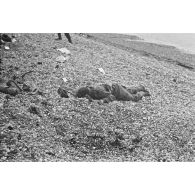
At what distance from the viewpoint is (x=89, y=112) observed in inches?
223

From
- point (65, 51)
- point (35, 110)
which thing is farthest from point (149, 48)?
point (35, 110)

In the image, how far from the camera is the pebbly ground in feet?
17.8

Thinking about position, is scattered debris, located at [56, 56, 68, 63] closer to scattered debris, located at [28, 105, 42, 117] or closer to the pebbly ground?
the pebbly ground

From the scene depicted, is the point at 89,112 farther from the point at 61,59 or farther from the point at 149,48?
the point at 149,48

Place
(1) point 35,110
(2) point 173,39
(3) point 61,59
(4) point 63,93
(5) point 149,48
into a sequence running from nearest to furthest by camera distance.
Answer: (1) point 35,110, (4) point 63,93, (3) point 61,59, (2) point 173,39, (5) point 149,48

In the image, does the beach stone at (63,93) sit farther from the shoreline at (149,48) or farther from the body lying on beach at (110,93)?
the shoreline at (149,48)

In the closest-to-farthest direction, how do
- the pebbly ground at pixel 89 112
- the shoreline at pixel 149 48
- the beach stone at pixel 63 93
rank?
the pebbly ground at pixel 89 112, the beach stone at pixel 63 93, the shoreline at pixel 149 48

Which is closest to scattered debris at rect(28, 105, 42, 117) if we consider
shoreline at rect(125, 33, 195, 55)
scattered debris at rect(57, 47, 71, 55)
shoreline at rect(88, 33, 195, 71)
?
scattered debris at rect(57, 47, 71, 55)

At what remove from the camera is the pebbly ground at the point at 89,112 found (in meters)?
5.43

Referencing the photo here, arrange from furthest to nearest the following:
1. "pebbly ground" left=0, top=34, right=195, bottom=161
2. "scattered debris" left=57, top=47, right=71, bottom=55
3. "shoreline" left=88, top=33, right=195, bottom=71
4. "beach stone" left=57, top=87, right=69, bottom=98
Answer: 1. "shoreline" left=88, top=33, right=195, bottom=71
2. "scattered debris" left=57, top=47, right=71, bottom=55
3. "beach stone" left=57, top=87, right=69, bottom=98
4. "pebbly ground" left=0, top=34, right=195, bottom=161

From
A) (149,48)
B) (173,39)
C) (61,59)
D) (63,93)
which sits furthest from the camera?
(149,48)

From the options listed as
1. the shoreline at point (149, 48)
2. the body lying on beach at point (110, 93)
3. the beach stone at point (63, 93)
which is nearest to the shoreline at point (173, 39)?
the shoreline at point (149, 48)
